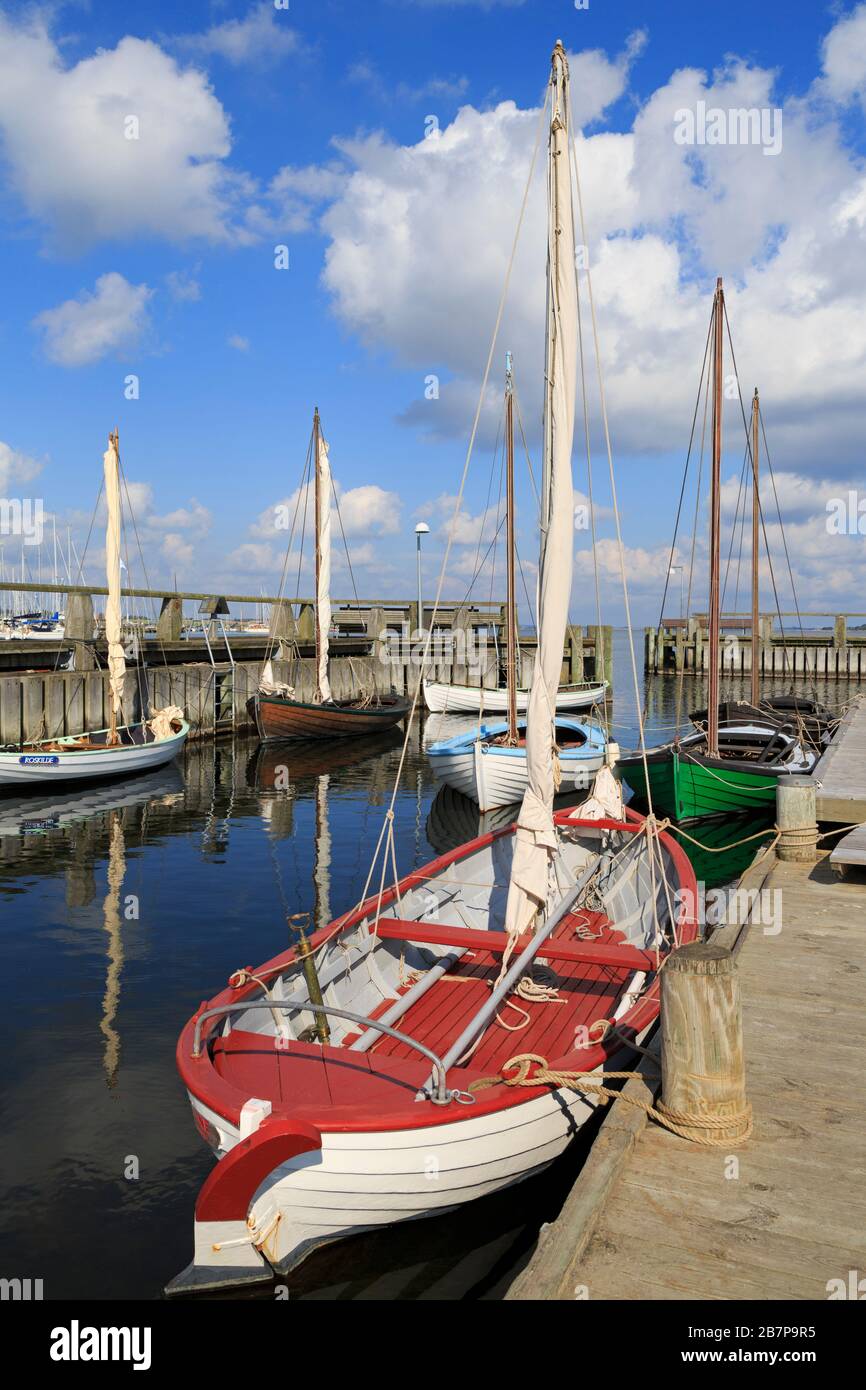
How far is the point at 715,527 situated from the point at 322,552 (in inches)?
722

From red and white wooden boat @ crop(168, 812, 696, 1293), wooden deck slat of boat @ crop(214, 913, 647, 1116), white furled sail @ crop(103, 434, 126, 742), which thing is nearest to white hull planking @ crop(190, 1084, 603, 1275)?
red and white wooden boat @ crop(168, 812, 696, 1293)

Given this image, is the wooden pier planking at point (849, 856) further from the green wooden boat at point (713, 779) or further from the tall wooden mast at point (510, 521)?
the tall wooden mast at point (510, 521)

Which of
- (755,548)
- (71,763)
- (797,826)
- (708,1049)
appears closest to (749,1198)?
(708,1049)

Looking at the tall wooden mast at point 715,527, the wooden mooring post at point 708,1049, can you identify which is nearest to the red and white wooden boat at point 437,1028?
the wooden mooring post at point 708,1049

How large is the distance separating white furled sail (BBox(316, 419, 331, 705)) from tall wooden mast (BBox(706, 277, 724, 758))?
1752cm

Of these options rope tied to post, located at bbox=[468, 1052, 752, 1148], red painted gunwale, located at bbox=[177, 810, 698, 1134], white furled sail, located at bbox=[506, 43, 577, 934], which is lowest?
rope tied to post, located at bbox=[468, 1052, 752, 1148]

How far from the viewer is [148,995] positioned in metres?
11.6

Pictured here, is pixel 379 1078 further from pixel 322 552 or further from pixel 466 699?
pixel 466 699

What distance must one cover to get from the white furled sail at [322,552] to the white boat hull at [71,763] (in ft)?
35.0

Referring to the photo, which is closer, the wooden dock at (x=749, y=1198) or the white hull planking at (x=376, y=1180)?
the wooden dock at (x=749, y=1198)

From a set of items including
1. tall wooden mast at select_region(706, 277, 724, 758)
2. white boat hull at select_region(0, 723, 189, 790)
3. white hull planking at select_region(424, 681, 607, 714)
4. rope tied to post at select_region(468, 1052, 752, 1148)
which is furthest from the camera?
white hull planking at select_region(424, 681, 607, 714)

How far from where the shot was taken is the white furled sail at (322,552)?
36156 mm

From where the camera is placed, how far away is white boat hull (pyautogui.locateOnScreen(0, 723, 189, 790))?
2353 centimetres

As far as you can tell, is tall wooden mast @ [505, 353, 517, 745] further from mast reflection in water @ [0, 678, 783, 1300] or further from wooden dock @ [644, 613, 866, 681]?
wooden dock @ [644, 613, 866, 681]
